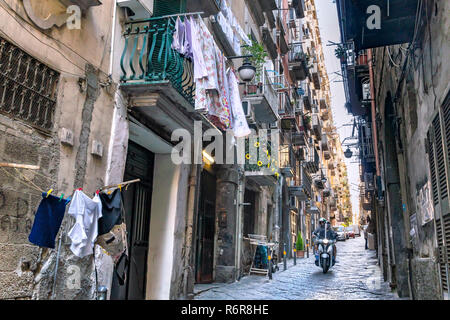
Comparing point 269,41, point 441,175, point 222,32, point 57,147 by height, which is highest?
point 269,41

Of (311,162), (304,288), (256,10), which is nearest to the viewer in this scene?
(304,288)

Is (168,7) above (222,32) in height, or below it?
below

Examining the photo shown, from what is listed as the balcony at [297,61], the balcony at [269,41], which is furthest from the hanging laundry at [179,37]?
the balcony at [297,61]

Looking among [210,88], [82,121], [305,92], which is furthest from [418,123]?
[305,92]

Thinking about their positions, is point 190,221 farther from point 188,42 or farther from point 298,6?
point 298,6

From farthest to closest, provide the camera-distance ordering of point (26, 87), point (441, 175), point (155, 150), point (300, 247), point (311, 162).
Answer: point (311, 162), point (300, 247), point (155, 150), point (441, 175), point (26, 87)

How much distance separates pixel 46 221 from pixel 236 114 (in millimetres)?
5331

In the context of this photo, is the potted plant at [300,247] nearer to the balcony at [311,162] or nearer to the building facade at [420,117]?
the balcony at [311,162]

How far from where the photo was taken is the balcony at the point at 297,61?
25.3m

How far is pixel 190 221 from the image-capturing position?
30.1ft

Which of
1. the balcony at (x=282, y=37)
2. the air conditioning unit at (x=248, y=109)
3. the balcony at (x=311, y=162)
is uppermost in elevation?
the balcony at (x=282, y=37)

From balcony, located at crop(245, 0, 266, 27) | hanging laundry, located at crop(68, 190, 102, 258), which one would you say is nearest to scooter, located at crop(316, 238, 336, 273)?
balcony, located at crop(245, 0, 266, 27)

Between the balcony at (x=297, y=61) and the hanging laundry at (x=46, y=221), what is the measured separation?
22.7 m

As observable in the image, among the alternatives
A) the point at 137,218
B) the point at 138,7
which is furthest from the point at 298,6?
the point at 137,218
